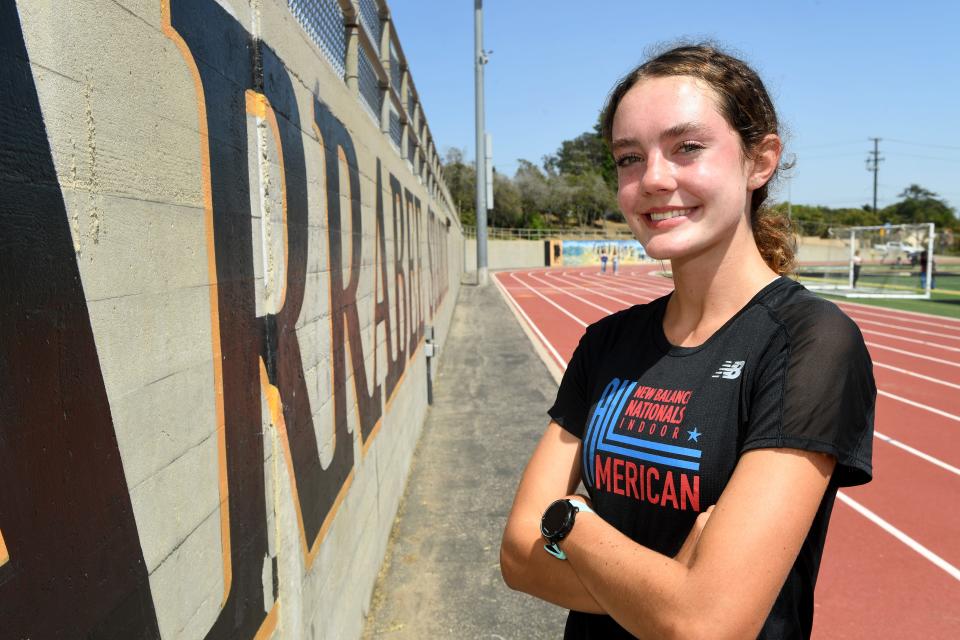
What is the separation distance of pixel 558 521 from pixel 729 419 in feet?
1.51

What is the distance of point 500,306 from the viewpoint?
23.8m

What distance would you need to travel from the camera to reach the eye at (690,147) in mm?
1572

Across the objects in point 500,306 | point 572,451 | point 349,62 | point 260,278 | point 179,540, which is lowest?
point 500,306

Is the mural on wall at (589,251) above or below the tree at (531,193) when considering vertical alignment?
below

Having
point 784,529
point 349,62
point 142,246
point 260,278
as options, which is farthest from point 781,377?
point 349,62

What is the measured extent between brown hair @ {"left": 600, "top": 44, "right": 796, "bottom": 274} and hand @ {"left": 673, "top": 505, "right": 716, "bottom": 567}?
736 mm

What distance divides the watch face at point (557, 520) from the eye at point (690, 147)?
2.85 ft

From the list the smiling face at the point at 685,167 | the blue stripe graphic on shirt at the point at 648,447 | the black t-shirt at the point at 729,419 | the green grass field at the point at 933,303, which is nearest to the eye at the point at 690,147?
the smiling face at the point at 685,167

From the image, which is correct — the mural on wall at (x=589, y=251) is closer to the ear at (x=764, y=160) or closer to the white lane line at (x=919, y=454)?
the white lane line at (x=919, y=454)

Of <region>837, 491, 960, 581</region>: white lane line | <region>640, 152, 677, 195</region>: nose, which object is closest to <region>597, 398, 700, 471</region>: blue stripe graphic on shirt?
<region>640, 152, 677, 195</region>: nose

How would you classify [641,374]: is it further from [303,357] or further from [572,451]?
[303,357]

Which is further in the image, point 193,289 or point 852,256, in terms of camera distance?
point 852,256

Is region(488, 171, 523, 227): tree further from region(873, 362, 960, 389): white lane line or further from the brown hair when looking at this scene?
the brown hair

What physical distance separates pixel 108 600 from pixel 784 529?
1320mm
